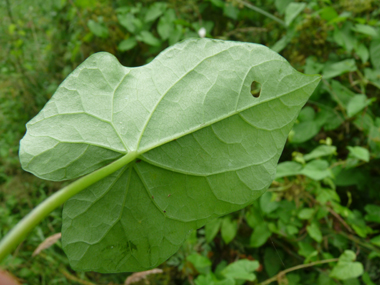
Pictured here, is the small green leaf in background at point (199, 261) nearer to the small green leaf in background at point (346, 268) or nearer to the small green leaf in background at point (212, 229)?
the small green leaf in background at point (212, 229)

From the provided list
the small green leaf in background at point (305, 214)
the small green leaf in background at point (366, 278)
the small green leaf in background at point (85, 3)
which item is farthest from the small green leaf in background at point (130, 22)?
the small green leaf in background at point (366, 278)

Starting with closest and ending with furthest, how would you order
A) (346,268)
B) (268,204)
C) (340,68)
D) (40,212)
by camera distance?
(40,212), (346,268), (268,204), (340,68)

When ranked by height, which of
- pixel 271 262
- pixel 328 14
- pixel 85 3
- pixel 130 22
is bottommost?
pixel 271 262

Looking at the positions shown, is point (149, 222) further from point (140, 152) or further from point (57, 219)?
point (57, 219)

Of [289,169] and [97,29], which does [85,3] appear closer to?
[97,29]

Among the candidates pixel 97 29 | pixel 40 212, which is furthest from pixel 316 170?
pixel 97 29

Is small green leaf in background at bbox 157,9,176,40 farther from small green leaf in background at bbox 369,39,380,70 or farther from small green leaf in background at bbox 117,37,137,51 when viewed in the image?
small green leaf in background at bbox 369,39,380,70
